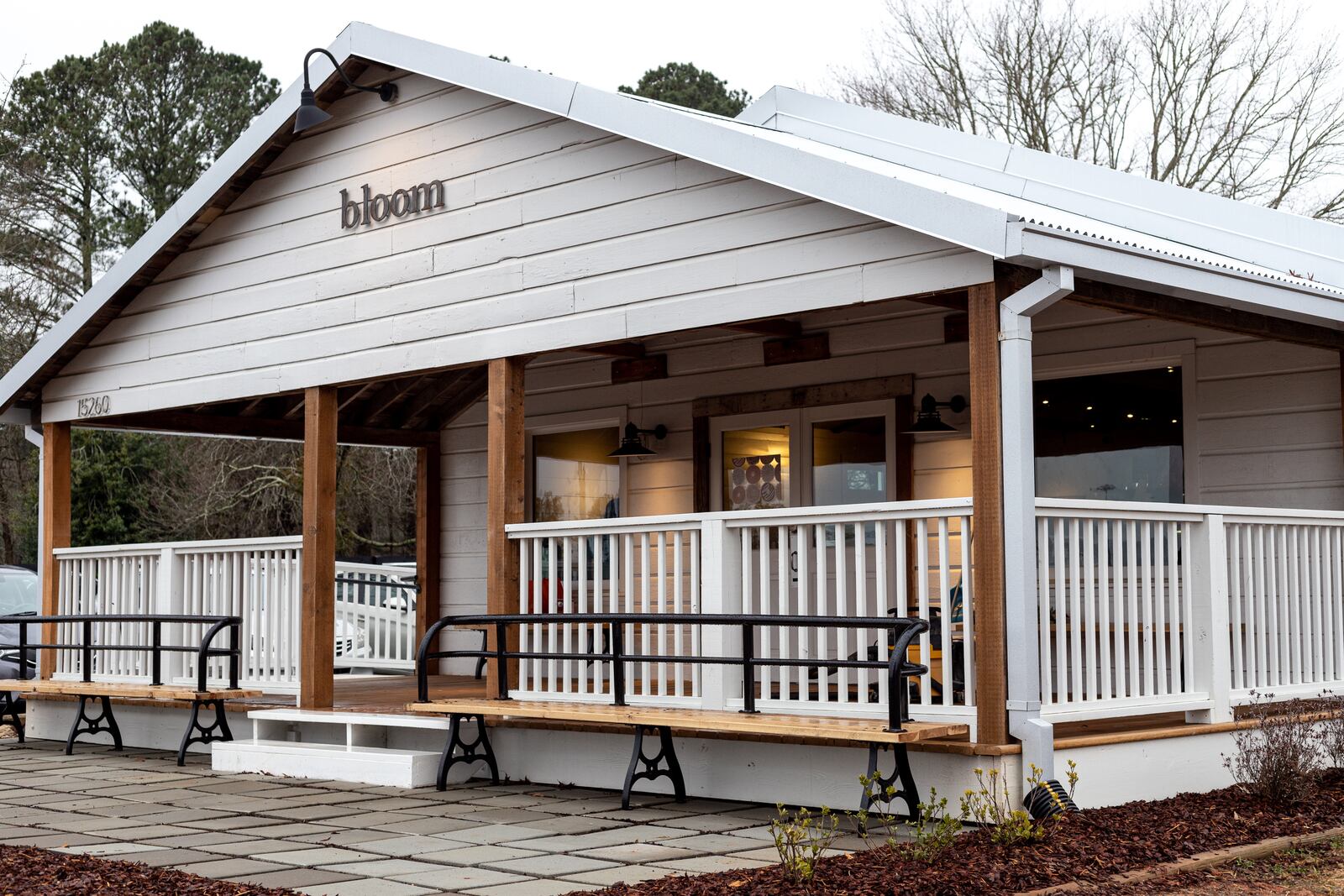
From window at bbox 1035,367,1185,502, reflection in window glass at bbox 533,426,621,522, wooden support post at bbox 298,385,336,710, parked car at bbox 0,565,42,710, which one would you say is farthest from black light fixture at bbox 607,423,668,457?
parked car at bbox 0,565,42,710

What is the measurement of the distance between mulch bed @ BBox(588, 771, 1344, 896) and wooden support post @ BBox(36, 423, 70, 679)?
27.3 feet

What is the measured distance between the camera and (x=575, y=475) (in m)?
12.7

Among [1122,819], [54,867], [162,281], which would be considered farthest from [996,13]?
[54,867]

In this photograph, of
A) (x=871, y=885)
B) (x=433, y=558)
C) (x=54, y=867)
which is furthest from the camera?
(x=433, y=558)

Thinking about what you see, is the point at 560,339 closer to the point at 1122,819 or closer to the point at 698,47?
the point at 1122,819

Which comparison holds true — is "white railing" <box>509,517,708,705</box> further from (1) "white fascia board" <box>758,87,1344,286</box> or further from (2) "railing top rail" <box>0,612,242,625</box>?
(1) "white fascia board" <box>758,87,1344,286</box>

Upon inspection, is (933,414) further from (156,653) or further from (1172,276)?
(156,653)

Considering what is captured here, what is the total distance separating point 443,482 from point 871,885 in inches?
348

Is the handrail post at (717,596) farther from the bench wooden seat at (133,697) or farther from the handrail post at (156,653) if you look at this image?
the handrail post at (156,653)

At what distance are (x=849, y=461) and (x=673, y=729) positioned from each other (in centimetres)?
347

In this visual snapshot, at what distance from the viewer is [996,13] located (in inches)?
1016

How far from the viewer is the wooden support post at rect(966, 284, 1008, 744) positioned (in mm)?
6914

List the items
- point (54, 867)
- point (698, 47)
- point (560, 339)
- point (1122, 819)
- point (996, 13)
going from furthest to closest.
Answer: point (698, 47)
point (996, 13)
point (560, 339)
point (1122, 819)
point (54, 867)

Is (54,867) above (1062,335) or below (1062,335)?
below
